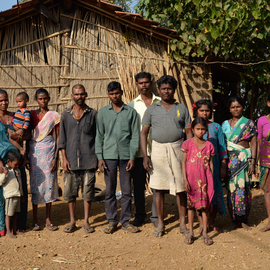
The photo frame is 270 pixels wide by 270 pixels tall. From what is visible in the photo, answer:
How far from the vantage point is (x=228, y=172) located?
4.16 metres

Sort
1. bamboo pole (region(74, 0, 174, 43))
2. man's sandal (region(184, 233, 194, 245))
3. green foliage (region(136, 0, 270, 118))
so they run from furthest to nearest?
bamboo pole (region(74, 0, 174, 43))
green foliage (region(136, 0, 270, 118))
man's sandal (region(184, 233, 194, 245))

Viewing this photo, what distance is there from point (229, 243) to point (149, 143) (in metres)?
1.61

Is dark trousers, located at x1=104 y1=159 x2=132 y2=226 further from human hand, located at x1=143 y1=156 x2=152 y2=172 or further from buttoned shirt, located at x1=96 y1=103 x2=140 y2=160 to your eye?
human hand, located at x1=143 y1=156 x2=152 y2=172

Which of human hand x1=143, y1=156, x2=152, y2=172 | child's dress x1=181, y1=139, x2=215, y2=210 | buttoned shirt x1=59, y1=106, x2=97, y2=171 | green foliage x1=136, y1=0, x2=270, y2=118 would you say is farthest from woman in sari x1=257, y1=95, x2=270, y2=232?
green foliage x1=136, y1=0, x2=270, y2=118

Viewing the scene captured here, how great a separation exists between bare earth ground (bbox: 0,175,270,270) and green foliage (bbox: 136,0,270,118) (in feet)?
11.3

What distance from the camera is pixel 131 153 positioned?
4.04 m

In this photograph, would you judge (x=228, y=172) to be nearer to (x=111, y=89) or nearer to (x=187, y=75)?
(x=111, y=89)

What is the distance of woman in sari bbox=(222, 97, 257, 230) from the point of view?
4.09m

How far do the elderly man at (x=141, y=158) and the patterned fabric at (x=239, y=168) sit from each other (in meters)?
1.07

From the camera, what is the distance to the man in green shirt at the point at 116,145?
4055mm

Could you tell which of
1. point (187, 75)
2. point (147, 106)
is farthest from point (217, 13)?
point (147, 106)

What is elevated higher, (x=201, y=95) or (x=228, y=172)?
(x=201, y=95)

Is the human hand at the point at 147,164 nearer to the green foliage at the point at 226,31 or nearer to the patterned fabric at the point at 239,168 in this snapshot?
the patterned fabric at the point at 239,168

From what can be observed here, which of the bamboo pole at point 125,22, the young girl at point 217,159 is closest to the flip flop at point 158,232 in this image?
the young girl at point 217,159
